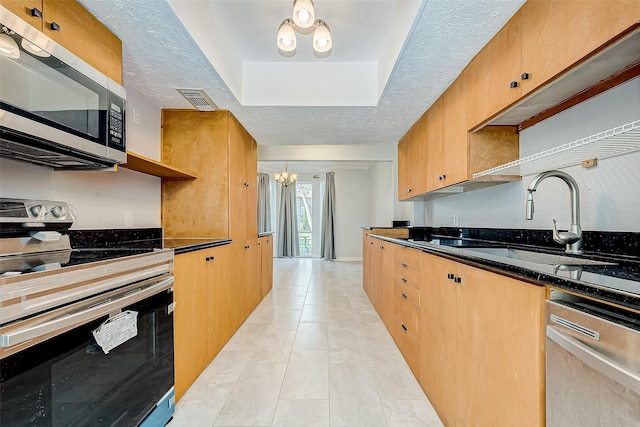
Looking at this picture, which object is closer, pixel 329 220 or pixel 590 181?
pixel 590 181

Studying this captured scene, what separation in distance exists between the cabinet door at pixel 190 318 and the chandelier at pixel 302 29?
1.43 meters

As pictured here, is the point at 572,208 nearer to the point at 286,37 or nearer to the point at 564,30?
the point at 564,30

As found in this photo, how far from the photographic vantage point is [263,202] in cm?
755

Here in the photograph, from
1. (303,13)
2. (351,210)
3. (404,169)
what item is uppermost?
(303,13)

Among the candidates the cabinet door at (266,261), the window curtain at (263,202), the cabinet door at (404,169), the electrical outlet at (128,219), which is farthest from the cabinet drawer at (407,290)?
the window curtain at (263,202)

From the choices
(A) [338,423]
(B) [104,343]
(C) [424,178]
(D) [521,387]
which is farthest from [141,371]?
(C) [424,178]

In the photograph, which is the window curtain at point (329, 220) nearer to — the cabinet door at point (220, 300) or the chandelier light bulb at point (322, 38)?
the cabinet door at point (220, 300)

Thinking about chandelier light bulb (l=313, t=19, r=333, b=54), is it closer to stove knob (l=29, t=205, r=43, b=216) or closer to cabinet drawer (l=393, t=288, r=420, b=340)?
stove knob (l=29, t=205, r=43, b=216)

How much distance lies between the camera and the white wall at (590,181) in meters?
1.13

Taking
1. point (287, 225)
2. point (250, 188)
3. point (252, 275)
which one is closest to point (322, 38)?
point (250, 188)

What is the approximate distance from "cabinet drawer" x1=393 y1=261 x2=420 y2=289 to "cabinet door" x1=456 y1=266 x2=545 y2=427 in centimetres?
59

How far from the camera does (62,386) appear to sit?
876mm

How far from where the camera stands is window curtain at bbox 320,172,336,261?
24.1 ft

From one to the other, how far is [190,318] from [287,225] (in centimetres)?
605
